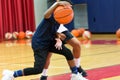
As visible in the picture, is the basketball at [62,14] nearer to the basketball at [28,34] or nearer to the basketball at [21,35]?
the basketball at [28,34]

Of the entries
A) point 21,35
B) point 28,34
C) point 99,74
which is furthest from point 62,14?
point 21,35

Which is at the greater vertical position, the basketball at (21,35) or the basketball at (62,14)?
the basketball at (62,14)

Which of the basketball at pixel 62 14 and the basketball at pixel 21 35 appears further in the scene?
the basketball at pixel 21 35

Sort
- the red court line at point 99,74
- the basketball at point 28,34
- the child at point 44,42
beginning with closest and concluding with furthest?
the child at point 44,42
the red court line at point 99,74
the basketball at point 28,34

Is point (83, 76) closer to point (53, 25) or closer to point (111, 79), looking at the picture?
point (111, 79)

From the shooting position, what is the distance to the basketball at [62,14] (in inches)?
136

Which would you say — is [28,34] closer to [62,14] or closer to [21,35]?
[21,35]

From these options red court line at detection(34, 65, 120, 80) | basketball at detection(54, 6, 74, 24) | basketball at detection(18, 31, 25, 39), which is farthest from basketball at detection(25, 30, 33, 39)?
basketball at detection(54, 6, 74, 24)

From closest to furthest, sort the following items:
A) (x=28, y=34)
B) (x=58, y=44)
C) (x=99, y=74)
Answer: (x=58, y=44) → (x=99, y=74) → (x=28, y=34)

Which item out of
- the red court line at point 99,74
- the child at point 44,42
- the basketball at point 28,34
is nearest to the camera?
the child at point 44,42

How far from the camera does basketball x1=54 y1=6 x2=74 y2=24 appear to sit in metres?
3.45

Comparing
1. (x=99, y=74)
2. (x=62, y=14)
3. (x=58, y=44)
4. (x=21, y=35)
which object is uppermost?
(x=62, y=14)

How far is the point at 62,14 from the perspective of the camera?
352 cm

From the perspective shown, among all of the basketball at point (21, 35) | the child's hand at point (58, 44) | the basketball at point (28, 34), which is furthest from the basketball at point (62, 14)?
the basketball at point (21, 35)
